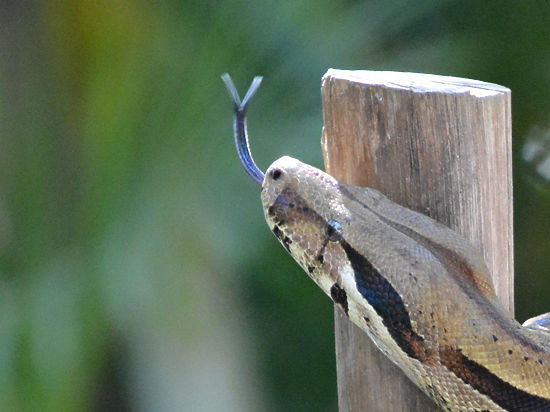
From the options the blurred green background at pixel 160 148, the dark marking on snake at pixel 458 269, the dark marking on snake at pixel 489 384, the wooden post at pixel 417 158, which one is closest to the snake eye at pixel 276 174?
the wooden post at pixel 417 158

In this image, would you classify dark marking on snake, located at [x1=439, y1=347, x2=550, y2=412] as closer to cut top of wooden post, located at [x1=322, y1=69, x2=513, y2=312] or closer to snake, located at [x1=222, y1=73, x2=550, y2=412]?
snake, located at [x1=222, y1=73, x2=550, y2=412]

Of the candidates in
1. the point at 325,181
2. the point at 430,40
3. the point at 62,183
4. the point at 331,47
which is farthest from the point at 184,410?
the point at 325,181

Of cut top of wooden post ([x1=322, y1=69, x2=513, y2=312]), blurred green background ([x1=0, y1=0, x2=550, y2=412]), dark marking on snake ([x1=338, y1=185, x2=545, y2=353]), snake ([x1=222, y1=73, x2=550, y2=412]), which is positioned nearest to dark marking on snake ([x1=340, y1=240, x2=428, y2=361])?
snake ([x1=222, y1=73, x2=550, y2=412])

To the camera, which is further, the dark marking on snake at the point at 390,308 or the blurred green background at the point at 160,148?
the blurred green background at the point at 160,148

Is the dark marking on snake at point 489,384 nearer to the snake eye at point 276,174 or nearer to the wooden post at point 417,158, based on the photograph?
the wooden post at point 417,158

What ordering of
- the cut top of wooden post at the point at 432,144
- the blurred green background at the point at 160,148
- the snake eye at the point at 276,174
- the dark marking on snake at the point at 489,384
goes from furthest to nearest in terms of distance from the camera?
the blurred green background at the point at 160,148 < the snake eye at the point at 276,174 < the cut top of wooden post at the point at 432,144 < the dark marking on snake at the point at 489,384

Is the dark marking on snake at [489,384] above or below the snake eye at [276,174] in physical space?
below

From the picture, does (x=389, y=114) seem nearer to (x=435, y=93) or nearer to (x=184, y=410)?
(x=435, y=93)
